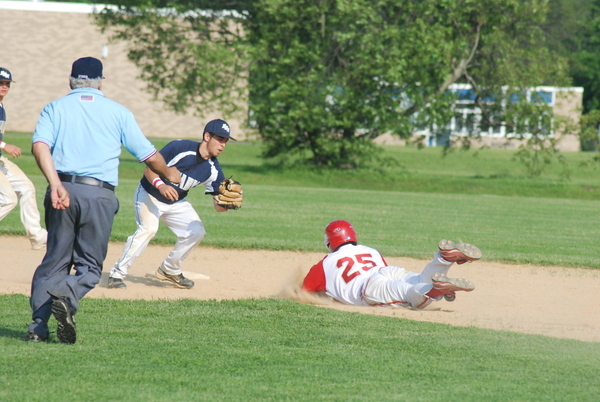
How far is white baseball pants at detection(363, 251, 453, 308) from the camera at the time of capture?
21.7 feet

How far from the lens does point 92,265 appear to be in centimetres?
498

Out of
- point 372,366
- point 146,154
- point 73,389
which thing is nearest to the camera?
point 73,389

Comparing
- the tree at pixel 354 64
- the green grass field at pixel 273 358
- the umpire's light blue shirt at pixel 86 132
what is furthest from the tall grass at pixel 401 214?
the umpire's light blue shirt at pixel 86 132

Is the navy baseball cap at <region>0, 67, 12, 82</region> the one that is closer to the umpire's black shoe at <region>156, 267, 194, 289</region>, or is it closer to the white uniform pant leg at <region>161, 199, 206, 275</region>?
the white uniform pant leg at <region>161, 199, 206, 275</region>

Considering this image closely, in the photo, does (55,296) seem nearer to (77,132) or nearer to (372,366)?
(77,132)

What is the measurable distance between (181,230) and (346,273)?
1.85 m

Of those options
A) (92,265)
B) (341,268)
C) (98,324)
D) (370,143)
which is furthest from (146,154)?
(370,143)

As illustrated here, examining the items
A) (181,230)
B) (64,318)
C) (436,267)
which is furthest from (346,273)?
(64,318)

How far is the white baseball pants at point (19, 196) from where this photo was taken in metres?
9.16

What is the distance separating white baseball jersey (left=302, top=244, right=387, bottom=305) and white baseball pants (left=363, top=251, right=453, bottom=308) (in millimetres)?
97

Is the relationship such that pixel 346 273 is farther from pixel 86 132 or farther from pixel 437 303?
pixel 86 132

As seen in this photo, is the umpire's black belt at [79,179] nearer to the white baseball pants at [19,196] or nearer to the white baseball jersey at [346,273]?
the white baseball jersey at [346,273]

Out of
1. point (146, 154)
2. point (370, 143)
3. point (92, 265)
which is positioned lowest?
point (370, 143)

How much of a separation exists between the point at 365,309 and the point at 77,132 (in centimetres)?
323
